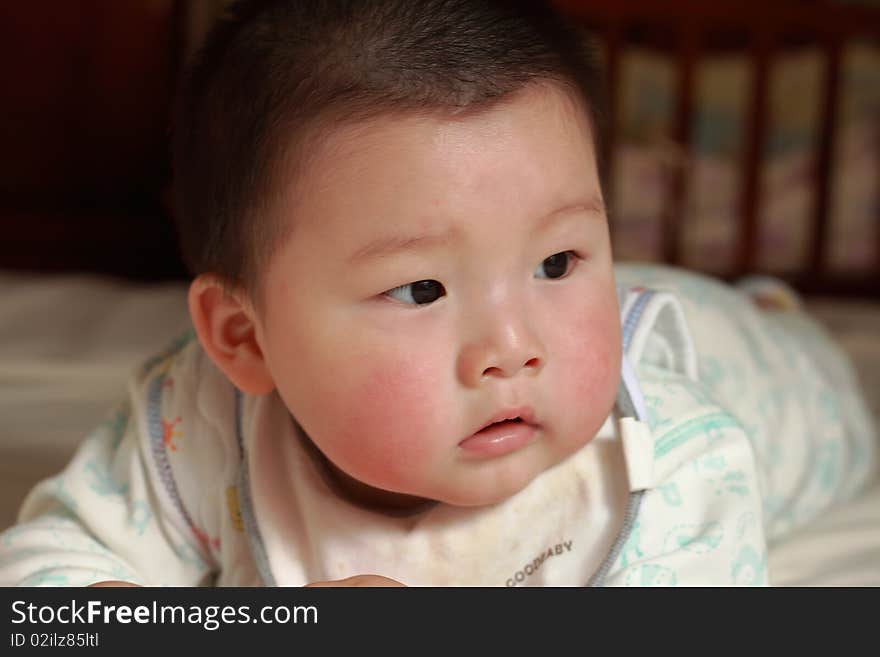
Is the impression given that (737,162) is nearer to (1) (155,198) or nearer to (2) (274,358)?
(1) (155,198)

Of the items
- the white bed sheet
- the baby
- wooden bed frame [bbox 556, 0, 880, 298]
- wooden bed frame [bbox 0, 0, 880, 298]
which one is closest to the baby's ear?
the baby

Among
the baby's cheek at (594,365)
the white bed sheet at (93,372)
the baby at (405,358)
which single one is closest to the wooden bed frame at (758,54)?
the white bed sheet at (93,372)

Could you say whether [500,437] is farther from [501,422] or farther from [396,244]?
[396,244]

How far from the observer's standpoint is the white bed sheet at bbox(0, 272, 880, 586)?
1.17 meters

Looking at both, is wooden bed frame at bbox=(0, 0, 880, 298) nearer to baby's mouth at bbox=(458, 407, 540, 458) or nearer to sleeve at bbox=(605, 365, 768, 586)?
sleeve at bbox=(605, 365, 768, 586)

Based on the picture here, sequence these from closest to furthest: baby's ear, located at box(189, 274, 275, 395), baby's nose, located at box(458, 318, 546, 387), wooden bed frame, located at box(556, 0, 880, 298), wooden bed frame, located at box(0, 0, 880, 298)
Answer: baby's nose, located at box(458, 318, 546, 387), baby's ear, located at box(189, 274, 275, 395), wooden bed frame, located at box(556, 0, 880, 298), wooden bed frame, located at box(0, 0, 880, 298)

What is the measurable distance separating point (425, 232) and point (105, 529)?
429 mm

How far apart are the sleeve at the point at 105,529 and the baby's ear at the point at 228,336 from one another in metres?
0.15

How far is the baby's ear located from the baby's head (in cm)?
6

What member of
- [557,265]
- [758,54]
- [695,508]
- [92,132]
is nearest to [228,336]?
[557,265]

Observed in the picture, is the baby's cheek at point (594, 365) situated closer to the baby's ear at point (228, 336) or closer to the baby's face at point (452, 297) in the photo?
the baby's face at point (452, 297)

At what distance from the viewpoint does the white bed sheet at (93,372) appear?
1.17m

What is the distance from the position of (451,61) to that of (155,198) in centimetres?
210

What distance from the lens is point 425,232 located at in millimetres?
789
